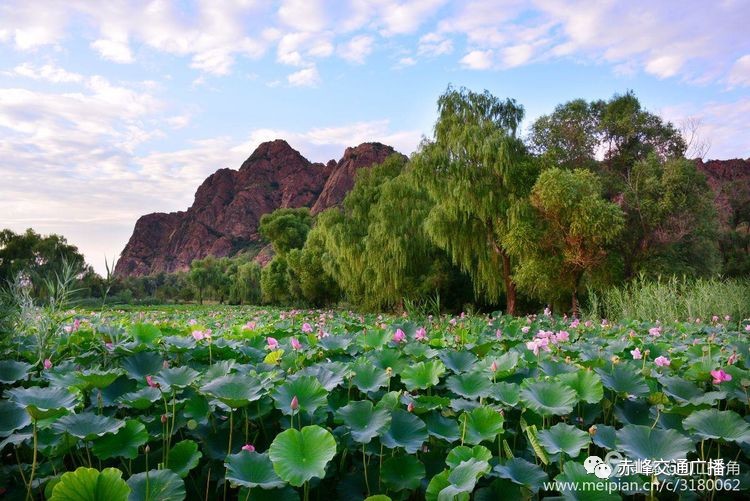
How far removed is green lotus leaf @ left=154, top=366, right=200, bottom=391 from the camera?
66.6 inches

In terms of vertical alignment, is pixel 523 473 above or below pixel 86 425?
below

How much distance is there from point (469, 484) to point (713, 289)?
39.8ft

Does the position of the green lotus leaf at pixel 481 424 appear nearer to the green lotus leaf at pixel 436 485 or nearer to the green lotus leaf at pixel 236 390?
the green lotus leaf at pixel 436 485

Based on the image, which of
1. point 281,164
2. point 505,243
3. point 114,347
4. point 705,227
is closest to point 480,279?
point 505,243

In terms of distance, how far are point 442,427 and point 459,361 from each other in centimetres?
65

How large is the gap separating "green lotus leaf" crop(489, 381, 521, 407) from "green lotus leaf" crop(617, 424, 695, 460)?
1.12 feet

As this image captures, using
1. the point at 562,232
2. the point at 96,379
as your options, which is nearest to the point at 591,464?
the point at 96,379

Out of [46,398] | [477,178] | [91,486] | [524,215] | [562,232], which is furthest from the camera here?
[477,178]

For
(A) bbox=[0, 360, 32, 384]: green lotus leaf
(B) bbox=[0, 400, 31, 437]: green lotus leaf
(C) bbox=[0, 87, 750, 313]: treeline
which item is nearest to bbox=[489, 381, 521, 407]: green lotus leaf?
(B) bbox=[0, 400, 31, 437]: green lotus leaf

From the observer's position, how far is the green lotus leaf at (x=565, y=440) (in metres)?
1.44

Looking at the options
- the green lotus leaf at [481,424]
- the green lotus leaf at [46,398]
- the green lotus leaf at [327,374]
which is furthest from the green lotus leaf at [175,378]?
the green lotus leaf at [481,424]

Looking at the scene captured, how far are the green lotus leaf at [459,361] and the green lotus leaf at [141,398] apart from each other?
1.22 meters

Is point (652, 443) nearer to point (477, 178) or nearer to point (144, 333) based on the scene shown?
point (144, 333)

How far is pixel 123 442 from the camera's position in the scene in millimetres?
1470
